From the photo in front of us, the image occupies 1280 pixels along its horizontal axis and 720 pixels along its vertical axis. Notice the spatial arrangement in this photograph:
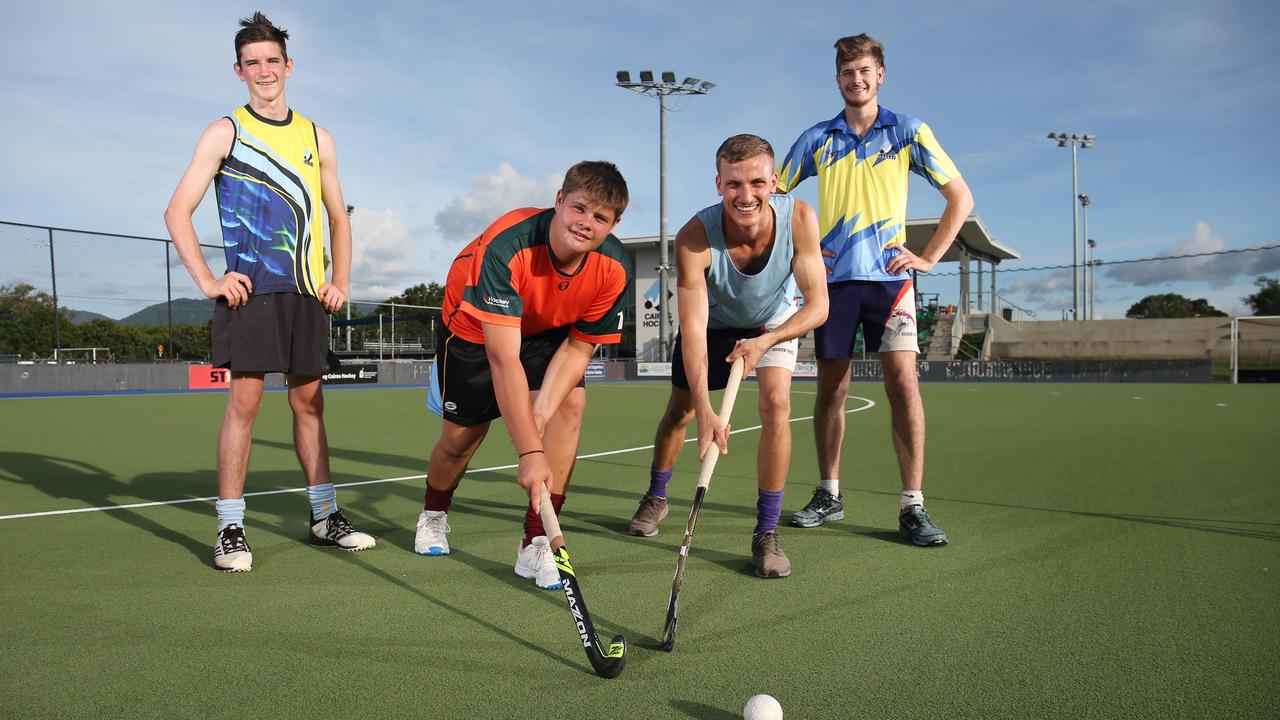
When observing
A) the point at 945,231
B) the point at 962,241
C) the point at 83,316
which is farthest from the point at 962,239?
the point at 945,231

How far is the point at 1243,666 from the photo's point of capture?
2184 millimetres

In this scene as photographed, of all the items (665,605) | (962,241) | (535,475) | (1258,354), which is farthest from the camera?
(962,241)

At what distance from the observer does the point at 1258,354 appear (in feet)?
83.3

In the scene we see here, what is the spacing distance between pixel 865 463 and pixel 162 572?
4.85 meters

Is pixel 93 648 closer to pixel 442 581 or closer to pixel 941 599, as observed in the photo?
pixel 442 581

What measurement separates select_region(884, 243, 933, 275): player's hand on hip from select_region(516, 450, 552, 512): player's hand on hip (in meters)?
2.20

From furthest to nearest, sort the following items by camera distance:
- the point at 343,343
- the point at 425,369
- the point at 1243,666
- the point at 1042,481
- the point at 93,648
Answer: the point at 343,343 < the point at 425,369 < the point at 1042,481 < the point at 93,648 < the point at 1243,666

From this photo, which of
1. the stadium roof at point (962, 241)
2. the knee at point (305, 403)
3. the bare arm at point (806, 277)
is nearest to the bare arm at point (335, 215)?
the knee at point (305, 403)

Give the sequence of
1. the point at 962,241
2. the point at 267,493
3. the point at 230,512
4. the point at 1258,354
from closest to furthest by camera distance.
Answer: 1. the point at 230,512
2. the point at 267,493
3. the point at 1258,354
4. the point at 962,241

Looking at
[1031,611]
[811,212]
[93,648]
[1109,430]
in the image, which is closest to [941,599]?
[1031,611]

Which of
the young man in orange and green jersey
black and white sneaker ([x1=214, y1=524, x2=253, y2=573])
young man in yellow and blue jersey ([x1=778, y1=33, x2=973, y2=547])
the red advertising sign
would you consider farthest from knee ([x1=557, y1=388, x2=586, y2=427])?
the red advertising sign

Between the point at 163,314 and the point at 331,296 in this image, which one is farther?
the point at 163,314

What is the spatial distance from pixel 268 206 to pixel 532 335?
1.29 m

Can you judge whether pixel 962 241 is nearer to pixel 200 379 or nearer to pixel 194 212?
pixel 200 379
